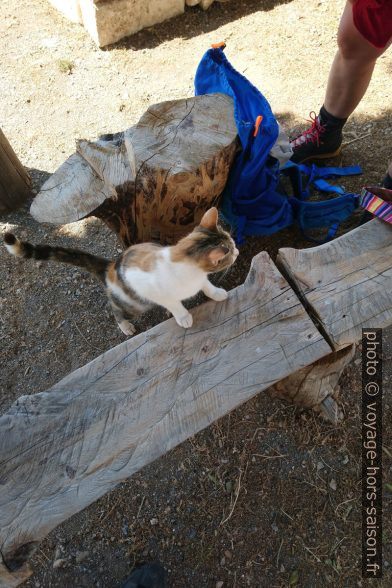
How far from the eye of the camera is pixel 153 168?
1756 mm

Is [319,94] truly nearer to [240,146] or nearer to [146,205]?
[240,146]

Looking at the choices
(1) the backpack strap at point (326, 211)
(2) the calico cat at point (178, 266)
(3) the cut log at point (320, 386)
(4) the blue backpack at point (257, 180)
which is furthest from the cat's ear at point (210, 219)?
(1) the backpack strap at point (326, 211)

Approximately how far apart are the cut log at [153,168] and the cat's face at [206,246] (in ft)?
1.14

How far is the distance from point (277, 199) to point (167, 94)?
5.85 feet

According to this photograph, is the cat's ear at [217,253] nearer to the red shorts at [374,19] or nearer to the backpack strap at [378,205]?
the backpack strap at [378,205]

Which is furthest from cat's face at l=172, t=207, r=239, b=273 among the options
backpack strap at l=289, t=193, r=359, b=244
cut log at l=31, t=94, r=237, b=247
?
backpack strap at l=289, t=193, r=359, b=244

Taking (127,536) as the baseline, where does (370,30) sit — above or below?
above

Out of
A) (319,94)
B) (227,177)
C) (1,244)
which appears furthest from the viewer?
(319,94)

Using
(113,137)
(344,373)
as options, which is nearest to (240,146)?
(113,137)

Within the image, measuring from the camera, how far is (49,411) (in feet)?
4.50

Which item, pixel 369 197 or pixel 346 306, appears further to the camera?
pixel 369 197

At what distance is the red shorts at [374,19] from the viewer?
73.9 inches

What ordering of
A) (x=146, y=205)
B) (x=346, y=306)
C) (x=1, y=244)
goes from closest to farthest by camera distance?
(x=346, y=306) → (x=146, y=205) → (x=1, y=244)

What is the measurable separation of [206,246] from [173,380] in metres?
0.50
